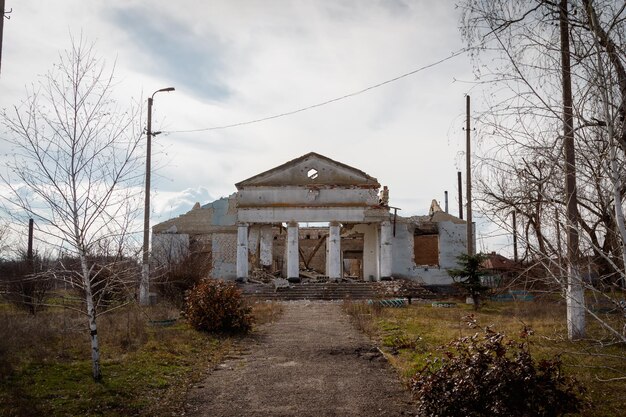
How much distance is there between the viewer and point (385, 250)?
31.1 m

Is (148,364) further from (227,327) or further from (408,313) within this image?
(408,313)

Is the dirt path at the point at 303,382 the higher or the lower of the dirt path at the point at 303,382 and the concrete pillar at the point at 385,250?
the lower

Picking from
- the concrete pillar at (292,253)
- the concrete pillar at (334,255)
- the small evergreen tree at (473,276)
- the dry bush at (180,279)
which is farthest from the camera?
the concrete pillar at (292,253)

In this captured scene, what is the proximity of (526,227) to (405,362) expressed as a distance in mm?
4556

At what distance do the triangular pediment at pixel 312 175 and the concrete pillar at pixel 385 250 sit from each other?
2.51m

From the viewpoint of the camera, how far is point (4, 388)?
290 inches

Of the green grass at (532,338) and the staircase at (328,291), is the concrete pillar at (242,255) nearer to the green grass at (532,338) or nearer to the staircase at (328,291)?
the staircase at (328,291)

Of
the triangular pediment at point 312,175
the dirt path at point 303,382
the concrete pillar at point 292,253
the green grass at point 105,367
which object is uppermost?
the triangular pediment at point 312,175

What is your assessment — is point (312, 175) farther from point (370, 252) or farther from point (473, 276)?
point (473, 276)

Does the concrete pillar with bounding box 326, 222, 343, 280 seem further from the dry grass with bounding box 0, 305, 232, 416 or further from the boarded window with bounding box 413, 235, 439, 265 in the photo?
the dry grass with bounding box 0, 305, 232, 416

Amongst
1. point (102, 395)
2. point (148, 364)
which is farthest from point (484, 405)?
point (148, 364)

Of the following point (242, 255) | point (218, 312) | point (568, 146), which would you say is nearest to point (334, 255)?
point (242, 255)

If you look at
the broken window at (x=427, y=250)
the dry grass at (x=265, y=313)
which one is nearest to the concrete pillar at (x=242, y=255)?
the dry grass at (x=265, y=313)

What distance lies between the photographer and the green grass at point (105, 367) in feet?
22.5
